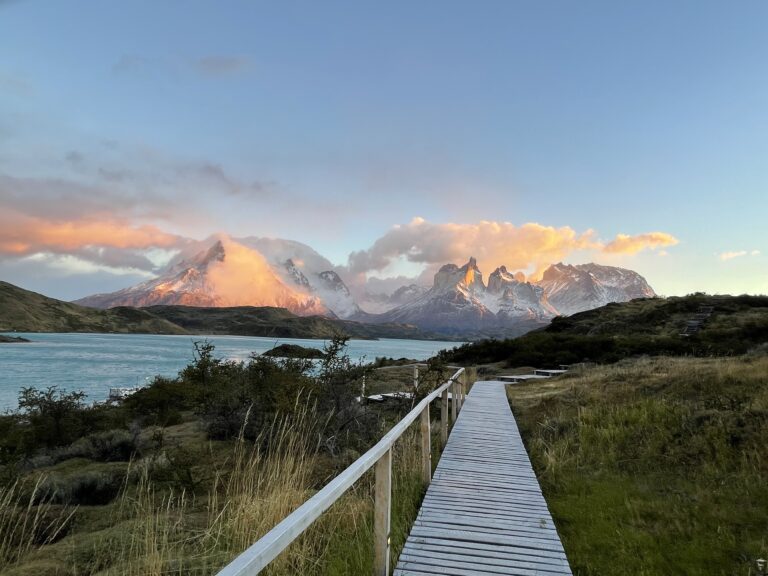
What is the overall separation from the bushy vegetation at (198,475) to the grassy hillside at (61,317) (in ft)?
496

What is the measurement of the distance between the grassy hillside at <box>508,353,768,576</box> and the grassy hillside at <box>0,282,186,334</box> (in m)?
163

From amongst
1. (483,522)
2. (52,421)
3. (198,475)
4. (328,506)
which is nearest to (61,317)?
(52,421)

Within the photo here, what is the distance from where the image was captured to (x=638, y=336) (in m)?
32.6

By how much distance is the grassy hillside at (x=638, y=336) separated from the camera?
2784cm

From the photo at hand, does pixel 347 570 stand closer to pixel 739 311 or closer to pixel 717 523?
pixel 717 523

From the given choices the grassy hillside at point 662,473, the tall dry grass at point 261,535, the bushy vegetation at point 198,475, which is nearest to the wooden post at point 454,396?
the bushy vegetation at point 198,475

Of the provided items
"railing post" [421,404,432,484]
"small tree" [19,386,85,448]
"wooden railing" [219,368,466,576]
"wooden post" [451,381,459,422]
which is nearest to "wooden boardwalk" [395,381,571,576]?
"railing post" [421,404,432,484]

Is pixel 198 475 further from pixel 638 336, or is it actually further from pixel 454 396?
pixel 638 336

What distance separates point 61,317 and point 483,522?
619ft

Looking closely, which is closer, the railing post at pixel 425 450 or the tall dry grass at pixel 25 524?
the tall dry grass at pixel 25 524

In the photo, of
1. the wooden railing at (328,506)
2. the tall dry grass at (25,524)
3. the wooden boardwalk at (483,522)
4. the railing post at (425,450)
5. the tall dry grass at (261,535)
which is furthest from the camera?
the railing post at (425,450)

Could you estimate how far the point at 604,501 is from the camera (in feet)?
20.8

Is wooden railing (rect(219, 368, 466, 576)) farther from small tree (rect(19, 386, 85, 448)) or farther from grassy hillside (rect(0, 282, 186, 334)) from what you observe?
grassy hillside (rect(0, 282, 186, 334))

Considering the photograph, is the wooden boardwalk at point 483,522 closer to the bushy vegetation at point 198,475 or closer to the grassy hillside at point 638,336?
the bushy vegetation at point 198,475
